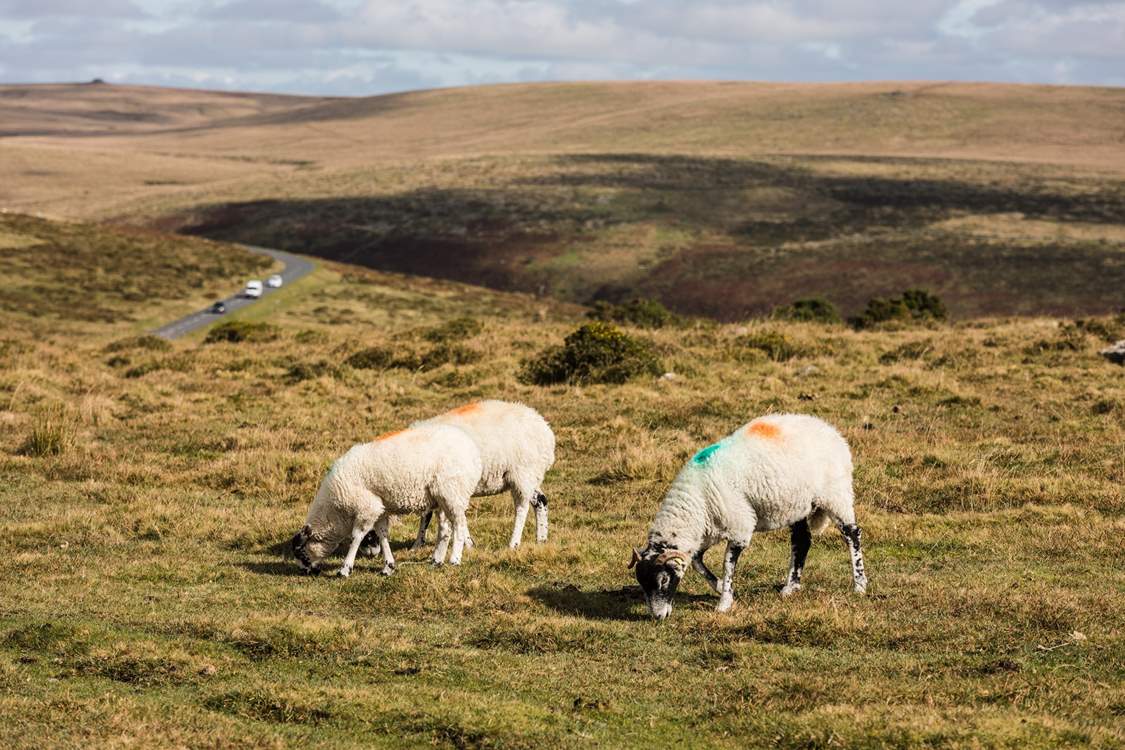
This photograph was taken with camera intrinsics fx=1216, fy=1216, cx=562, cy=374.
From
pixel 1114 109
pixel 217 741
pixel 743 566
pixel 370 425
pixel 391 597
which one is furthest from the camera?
pixel 1114 109

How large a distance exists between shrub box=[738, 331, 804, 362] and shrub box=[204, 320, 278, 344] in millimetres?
16528

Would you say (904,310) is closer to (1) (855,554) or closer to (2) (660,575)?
(1) (855,554)

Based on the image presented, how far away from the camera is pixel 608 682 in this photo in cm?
1030

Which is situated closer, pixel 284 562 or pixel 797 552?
pixel 797 552

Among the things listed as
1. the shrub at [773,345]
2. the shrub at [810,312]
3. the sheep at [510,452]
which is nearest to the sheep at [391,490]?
the sheep at [510,452]

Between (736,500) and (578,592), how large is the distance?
2137 millimetres

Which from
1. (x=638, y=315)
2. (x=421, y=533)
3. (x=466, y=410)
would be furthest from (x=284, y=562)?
(x=638, y=315)

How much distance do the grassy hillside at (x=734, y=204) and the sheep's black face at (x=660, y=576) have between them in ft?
199

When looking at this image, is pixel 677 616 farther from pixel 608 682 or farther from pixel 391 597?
pixel 391 597

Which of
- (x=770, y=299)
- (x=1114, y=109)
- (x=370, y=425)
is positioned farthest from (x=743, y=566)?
(x=1114, y=109)

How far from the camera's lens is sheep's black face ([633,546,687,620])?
475 inches

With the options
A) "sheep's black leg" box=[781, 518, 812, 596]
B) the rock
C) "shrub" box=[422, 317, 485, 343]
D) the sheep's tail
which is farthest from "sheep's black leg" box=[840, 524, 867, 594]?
"shrub" box=[422, 317, 485, 343]

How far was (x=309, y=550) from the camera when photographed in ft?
47.2

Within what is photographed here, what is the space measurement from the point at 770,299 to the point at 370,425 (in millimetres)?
54751
